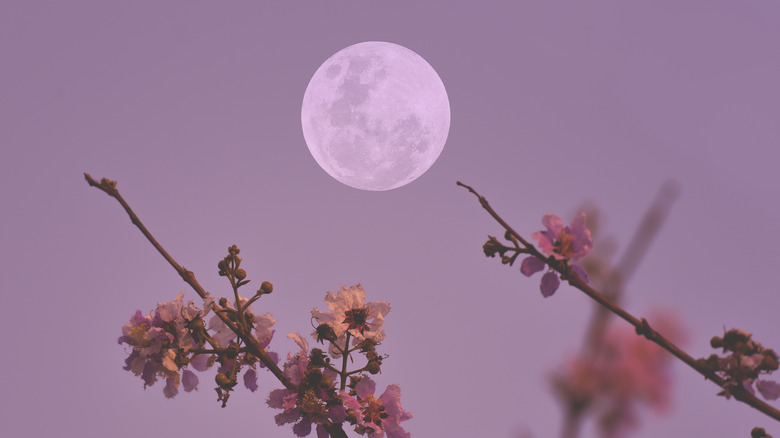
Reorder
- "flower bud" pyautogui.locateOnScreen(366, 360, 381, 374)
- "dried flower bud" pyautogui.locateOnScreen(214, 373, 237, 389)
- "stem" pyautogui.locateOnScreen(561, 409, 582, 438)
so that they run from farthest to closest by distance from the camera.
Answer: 1. "flower bud" pyautogui.locateOnScreen(366, 360, 381, 374)
2. "dried flower bud" pyautogui.locateOnScreen(214, 373, 237, 389)
3. "stem" pyautogui.locateOnScreen(561, 409, 582, 438)

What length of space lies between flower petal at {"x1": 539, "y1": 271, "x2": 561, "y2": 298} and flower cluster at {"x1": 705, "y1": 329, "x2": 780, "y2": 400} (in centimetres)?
62

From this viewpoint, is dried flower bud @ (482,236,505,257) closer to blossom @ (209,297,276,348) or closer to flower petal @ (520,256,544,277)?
flower petal @ (520,256,544,277)

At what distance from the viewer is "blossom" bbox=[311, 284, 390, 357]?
12.4 feet

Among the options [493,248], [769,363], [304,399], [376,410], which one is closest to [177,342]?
[304,399]

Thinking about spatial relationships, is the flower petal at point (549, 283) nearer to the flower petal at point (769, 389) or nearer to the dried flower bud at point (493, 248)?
the dried flower bud at point (493, 248)

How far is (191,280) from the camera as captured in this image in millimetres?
3340

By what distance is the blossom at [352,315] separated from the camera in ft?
12.4

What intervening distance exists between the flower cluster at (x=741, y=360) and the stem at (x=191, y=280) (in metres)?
2.04

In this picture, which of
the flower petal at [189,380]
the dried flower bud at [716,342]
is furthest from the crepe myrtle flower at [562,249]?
the flower petal at [189,380]

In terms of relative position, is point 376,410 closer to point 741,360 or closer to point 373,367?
point 373,367

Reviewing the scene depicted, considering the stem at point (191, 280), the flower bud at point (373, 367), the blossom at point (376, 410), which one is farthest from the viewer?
the flower bud at point (373, 367)

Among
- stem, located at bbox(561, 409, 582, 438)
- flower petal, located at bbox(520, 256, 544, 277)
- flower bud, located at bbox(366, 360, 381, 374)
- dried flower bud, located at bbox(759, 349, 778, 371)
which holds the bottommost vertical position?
stem, located at bbox(561, 409, 582, 438)

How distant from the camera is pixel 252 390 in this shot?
3854mm

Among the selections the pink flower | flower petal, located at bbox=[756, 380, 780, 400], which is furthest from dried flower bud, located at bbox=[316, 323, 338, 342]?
flower petal, located at bbox=[756, 380, 780, 400]
